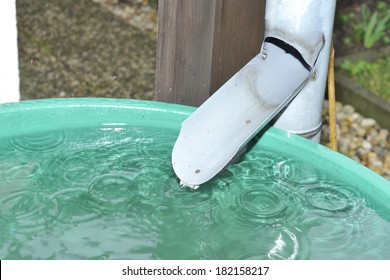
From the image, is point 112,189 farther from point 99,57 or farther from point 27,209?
point 99,57

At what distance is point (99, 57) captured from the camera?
4867 millimetres

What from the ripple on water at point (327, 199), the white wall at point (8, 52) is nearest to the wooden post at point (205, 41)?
the ripple on water at point (327, 199)

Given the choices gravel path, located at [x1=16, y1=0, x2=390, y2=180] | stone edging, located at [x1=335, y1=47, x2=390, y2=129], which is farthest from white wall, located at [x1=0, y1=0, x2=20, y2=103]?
stone edging, located at [x1=335, y1=47, x2=390, y2=129]

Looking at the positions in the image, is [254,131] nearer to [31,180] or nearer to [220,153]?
[220,153]

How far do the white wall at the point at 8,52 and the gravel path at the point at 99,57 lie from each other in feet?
3.32

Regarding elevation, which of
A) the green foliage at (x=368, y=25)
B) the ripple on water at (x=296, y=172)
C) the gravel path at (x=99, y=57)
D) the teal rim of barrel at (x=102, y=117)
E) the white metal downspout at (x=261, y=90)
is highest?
the white metal downspout at (x=261, y=90)

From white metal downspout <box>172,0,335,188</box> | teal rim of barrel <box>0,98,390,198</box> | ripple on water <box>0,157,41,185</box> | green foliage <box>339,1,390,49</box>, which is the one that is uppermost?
white metal downspout <box>172,0,335,188</box>

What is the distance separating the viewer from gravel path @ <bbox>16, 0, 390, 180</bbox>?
4.30 m

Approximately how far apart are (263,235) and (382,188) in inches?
13.8

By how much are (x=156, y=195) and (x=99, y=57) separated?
2.89m

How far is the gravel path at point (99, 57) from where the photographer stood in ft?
14.1

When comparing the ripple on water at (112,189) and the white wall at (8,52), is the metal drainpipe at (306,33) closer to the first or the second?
the ripple on water at (112,189)

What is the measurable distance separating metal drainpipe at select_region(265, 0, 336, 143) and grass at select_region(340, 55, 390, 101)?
86.6 inches

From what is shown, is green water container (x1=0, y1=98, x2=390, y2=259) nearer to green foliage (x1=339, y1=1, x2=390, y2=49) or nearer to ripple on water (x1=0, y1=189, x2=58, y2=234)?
ripple on water (x1=0, y1=189, x2=58, y2=234)
